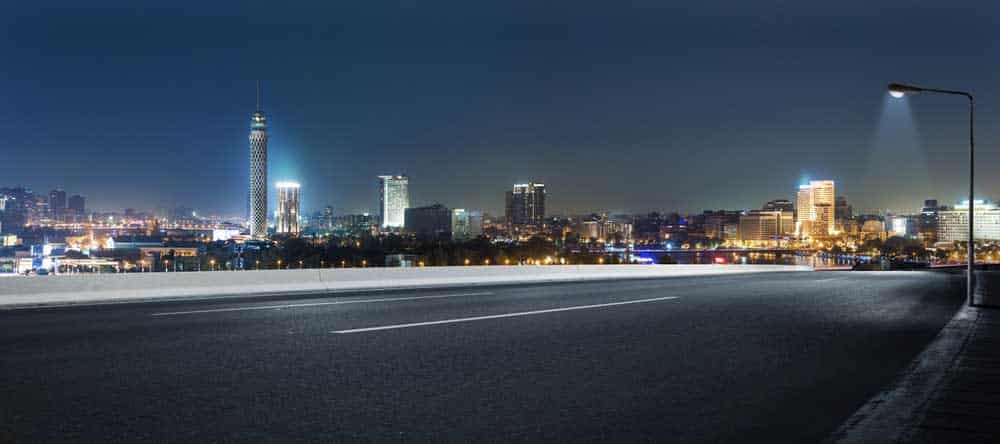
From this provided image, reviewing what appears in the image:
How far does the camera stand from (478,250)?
162500 mm

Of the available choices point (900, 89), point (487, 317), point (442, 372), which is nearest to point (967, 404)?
point (442, 372)

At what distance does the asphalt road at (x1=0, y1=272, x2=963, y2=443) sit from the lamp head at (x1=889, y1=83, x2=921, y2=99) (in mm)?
6033

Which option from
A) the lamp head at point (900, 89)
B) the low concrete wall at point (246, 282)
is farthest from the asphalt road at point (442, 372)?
the lamp head at point (900, 89)

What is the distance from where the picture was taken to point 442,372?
788 centimetres

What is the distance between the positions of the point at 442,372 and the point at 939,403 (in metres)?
4.56

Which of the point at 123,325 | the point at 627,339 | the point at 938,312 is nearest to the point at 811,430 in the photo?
the point at 627,339

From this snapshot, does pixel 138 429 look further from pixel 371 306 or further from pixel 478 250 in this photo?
pixel 478 250

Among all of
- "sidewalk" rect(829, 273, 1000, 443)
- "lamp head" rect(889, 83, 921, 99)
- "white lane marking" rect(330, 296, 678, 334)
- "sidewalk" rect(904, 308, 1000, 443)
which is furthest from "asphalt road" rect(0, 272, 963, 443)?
"lamp head" rect(889, 83, 921, 99)

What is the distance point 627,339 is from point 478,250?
152 meters

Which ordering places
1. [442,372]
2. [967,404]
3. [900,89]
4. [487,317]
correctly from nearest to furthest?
1. [967,404]
2. [442,372]
3. [487,317]
4. [900,89]

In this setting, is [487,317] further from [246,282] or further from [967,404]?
[246,282]

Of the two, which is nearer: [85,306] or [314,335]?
[314,335]

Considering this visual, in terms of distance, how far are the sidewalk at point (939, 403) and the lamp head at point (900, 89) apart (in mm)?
9500

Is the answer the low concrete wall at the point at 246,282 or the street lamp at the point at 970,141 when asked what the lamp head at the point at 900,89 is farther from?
→ the low concrete wall at the point at 246,282
